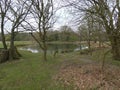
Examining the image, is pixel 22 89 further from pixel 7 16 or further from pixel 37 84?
pixel 7 16

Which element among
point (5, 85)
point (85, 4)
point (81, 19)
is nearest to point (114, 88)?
point (5, 85)

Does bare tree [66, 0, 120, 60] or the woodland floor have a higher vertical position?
bare tree [66, 0, 120, 60]

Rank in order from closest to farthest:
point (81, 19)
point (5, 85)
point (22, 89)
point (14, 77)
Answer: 1. point (22, 89)
2. point (5, 85)
3. point (14, 77)
4. point (81, 19)

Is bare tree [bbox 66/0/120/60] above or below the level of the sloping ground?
above

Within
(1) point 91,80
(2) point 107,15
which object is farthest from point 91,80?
(2) point 107,15

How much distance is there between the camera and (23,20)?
19047 mm

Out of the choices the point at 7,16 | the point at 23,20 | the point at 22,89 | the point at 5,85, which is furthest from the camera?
the point at 7,16

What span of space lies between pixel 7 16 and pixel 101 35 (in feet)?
38.8

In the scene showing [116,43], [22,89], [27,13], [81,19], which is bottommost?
[22,89]

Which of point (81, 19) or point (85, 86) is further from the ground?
point (81, 19)

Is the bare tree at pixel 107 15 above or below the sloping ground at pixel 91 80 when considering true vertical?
above

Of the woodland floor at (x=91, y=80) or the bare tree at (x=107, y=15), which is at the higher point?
the bare tree at (x=107, y=15)

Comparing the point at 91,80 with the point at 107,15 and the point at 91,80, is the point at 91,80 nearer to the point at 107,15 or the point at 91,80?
the point at 91,80

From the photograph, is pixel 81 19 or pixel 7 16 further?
pixel 7 16
